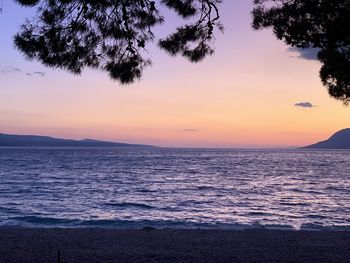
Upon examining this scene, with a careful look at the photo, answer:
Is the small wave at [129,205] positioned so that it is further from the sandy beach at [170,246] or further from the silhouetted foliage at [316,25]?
the silhouetted foliage at [316,25]

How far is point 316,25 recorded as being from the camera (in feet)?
25.1

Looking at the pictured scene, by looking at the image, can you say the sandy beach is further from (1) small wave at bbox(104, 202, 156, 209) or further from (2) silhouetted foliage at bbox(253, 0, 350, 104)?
(1) small wave at bbox(104, 202, 156, 209)

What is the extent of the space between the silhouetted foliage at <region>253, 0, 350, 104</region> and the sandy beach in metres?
6.07

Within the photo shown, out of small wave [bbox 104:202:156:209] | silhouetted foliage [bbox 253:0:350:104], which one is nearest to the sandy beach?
silhouetted foliage [bbox 253:0:350:104]

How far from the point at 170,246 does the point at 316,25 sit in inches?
330

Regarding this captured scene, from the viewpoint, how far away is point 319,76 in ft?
29.5

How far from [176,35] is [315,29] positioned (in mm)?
2462

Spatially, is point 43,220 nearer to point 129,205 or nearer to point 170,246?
point 129,205

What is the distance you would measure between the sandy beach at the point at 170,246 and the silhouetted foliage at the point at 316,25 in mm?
6074

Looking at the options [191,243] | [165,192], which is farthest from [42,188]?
[191,243]

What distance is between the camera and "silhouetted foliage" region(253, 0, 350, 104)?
7.30m

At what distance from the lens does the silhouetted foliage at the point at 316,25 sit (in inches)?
287

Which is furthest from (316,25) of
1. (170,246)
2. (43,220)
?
(43,220)

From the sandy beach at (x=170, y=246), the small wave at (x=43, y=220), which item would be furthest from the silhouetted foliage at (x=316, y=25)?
the small wave at (x=43, y=220)
